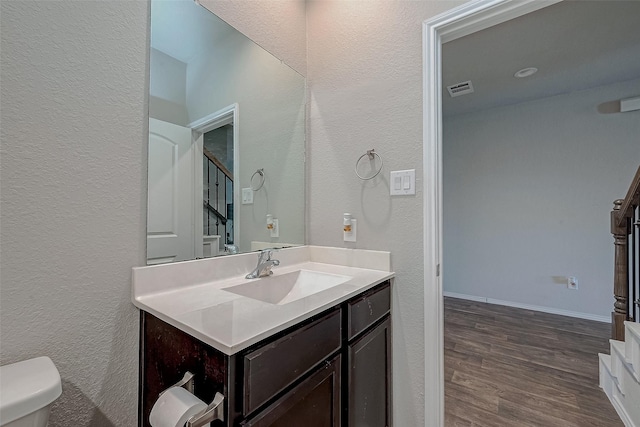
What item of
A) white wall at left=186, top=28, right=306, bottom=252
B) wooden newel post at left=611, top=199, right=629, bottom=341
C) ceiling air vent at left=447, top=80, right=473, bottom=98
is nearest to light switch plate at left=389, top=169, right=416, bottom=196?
white wall at left=186, top=28, right=306, bottom=252

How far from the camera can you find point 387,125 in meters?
1.35

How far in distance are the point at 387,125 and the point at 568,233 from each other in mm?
2985

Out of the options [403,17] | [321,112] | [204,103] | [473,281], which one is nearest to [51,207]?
[204,103]

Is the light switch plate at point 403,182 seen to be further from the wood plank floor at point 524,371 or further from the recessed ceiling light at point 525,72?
the recessed ceiling light at point 525,72

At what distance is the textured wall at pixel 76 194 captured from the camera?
2.36 feet

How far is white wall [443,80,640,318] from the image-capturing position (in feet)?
9.27

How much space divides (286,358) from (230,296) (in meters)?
0.34

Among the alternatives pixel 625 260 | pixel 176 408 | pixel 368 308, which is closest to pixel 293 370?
pixel 176 408

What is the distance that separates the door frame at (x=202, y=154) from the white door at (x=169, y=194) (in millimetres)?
25

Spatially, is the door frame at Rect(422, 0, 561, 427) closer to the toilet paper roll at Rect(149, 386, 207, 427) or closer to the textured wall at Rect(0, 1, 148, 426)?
the toilet paper roll at Rect(149, 386, 207, 427)

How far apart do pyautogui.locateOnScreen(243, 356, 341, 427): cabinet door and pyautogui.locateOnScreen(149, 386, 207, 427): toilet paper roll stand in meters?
0.12

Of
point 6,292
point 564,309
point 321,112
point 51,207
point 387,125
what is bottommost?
point 564,309

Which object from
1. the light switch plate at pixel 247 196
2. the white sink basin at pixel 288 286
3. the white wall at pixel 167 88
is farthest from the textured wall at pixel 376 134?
the white wall at pixel 167 88

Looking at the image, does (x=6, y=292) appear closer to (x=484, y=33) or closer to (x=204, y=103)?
(x=204, y=103)
